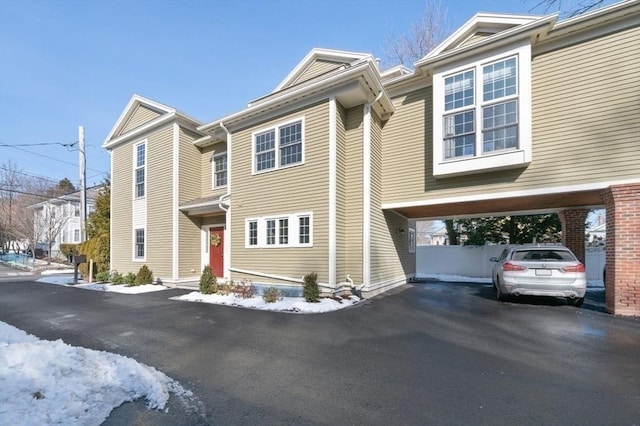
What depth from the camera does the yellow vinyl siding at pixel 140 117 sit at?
571 inches

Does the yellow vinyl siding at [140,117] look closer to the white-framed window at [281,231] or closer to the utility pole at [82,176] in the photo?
the utility pole at [82,176]

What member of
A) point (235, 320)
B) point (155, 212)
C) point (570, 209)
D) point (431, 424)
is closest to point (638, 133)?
point (570, 209)

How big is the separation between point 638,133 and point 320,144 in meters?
7.53

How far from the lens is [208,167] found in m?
14.3

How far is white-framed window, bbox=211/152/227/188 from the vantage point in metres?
13.8

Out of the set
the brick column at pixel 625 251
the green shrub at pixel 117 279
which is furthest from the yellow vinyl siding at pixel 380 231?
the green shrub at pixel 117 279

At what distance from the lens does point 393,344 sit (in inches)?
215

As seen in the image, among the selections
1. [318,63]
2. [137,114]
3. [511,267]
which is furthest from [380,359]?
[137,114]

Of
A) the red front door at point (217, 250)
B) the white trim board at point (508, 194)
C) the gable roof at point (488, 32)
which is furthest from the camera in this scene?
the red front door at point (217, 250)

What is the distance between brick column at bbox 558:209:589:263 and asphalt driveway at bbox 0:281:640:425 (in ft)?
11.9

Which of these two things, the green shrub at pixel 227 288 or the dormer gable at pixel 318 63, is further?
the dormer gable at pixel 318 63

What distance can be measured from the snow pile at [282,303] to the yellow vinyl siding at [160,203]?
3820mm

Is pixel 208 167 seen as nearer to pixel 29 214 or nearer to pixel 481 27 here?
pixel 481 27

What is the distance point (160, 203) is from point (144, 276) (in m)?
3.06
